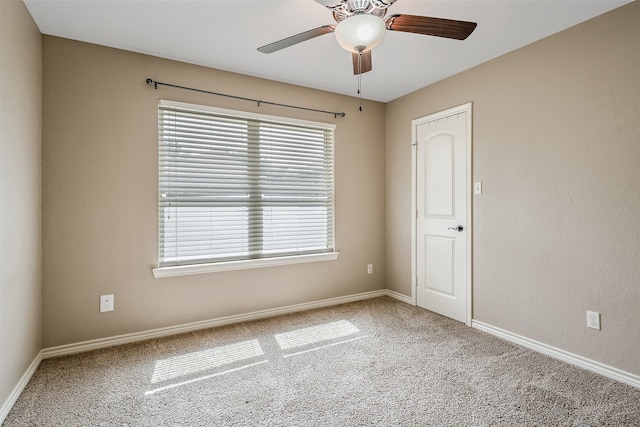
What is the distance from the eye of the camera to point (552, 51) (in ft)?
8.11

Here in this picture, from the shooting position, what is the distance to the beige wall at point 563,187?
2113 mm

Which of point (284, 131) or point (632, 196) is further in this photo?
point (284, 131)

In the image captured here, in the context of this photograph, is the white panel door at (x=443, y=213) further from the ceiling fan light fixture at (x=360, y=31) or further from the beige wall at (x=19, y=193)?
the beige wall at (x=19, y=193)

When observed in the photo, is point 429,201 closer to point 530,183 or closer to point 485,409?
point 530,183

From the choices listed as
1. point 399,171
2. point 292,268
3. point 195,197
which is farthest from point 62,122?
point 399,171

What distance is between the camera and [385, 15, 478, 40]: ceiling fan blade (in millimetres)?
1765

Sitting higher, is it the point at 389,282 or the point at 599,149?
the point at 599,149

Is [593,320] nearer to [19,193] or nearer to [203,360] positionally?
[203,360]

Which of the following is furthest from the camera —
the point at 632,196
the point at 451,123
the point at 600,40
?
the point at 451,123

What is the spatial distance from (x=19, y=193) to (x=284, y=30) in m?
2.05

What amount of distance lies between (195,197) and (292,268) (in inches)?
48.7

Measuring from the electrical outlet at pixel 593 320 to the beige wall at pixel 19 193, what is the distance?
365 centimetres

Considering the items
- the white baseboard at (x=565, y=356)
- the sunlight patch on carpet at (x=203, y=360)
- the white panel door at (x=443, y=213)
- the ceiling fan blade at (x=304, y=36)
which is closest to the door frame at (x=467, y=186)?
the white panel door at (x=443, y=213)

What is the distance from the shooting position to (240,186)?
125 inches
